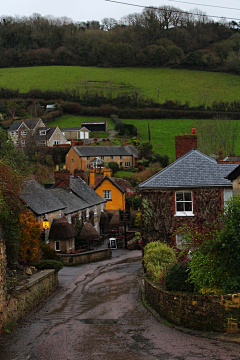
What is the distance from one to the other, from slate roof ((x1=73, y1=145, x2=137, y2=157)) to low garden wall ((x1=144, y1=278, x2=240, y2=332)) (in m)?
61.3

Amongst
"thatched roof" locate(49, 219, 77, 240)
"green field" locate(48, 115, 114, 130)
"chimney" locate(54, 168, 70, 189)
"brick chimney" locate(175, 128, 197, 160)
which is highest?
"green field" locate(48, 115, 114, 130)

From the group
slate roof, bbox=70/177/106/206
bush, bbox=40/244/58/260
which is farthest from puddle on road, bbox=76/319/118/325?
slate roof, bbox=70/177/106/206

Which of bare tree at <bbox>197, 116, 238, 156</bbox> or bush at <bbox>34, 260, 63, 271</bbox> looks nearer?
bush at <bbox>34, 260, 63, 271</bbox>

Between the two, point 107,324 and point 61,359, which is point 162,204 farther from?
point 61,359

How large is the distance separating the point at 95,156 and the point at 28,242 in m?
54.6

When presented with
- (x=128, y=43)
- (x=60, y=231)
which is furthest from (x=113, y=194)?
(x=128, y=43)

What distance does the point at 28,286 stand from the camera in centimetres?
1551

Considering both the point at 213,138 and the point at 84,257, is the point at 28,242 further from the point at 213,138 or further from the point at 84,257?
the point at 213,138

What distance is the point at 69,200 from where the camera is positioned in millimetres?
35750

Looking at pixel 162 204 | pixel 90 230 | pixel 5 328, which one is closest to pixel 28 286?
pixel 5 328

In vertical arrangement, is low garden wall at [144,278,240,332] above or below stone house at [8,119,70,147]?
below

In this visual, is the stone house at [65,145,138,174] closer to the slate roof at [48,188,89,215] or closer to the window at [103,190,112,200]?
the window at [103,190,112,200]

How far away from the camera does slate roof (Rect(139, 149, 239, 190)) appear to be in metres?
21.4

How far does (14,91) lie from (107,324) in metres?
101
